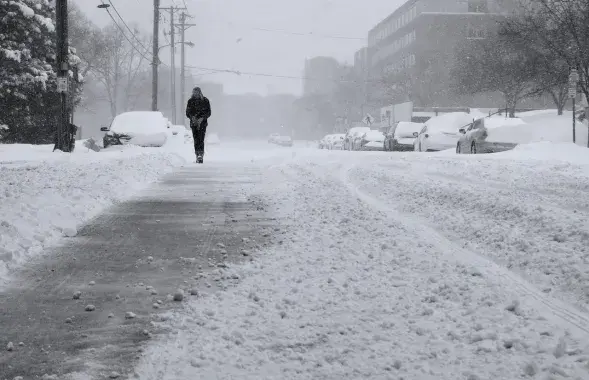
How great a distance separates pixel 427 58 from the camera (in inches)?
3024

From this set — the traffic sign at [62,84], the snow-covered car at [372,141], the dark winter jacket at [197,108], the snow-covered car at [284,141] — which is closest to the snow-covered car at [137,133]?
the traffic sign at [62,84]

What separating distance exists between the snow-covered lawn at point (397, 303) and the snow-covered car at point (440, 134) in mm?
18342

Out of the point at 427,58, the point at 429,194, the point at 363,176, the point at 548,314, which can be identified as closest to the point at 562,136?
the point at 363,176

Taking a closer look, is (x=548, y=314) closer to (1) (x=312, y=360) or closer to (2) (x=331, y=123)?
(1) (x=312, y=360)

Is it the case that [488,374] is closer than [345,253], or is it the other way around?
[488,374]

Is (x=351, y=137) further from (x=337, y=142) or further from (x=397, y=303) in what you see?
(x=397, y=303)

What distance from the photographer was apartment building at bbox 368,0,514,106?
6906 centimetres

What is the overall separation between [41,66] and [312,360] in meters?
35.4

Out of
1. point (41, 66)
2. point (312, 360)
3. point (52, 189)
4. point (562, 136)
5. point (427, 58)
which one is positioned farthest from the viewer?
point (427, 58)

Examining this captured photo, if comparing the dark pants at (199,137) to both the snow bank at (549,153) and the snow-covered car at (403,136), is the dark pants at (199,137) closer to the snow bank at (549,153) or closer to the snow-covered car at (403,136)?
the snow bank at (549,153)

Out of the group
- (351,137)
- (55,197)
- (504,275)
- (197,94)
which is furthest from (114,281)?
(351,137)

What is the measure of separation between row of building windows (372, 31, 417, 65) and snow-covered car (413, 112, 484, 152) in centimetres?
5753

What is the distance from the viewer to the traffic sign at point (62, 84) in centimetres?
1969

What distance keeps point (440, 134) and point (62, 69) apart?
13.8 m
